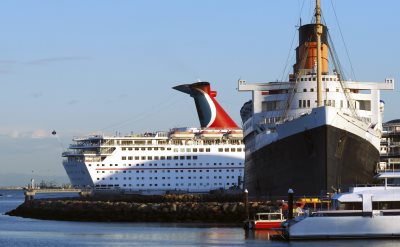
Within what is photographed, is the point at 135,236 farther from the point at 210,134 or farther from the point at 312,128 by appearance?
the point at 210,134

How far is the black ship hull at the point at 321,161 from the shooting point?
53.2 meters

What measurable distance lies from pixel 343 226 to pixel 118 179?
72503 millimetres

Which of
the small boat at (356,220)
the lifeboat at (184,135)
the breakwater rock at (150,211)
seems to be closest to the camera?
the small boat at (356,220)

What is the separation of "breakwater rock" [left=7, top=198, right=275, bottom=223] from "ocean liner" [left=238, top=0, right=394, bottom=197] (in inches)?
114

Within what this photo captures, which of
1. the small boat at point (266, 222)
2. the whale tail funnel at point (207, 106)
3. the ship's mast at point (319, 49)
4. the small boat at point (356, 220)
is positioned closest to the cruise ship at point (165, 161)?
the whale tail funnel at point (207, 106)

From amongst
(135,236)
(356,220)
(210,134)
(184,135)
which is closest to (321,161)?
(135,236)

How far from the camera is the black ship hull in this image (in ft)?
175

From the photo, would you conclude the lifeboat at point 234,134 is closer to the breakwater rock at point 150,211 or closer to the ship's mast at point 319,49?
the breakwater rock at point 150,211

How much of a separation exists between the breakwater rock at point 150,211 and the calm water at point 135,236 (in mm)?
2658

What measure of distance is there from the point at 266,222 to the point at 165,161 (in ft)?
211

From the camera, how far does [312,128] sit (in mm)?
53906

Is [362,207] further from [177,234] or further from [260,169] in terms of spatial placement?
[260,169]

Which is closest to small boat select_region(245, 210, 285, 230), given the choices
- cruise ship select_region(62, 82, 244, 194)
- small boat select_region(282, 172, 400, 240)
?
small boat select_region(282, 172, 400, 240)

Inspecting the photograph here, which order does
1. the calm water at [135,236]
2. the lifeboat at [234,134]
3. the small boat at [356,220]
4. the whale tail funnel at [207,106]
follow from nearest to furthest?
the small boat at [356,220], the calm water at [135,236], the lifeboat at [234,134], the whale tail funnel at [207,106]
